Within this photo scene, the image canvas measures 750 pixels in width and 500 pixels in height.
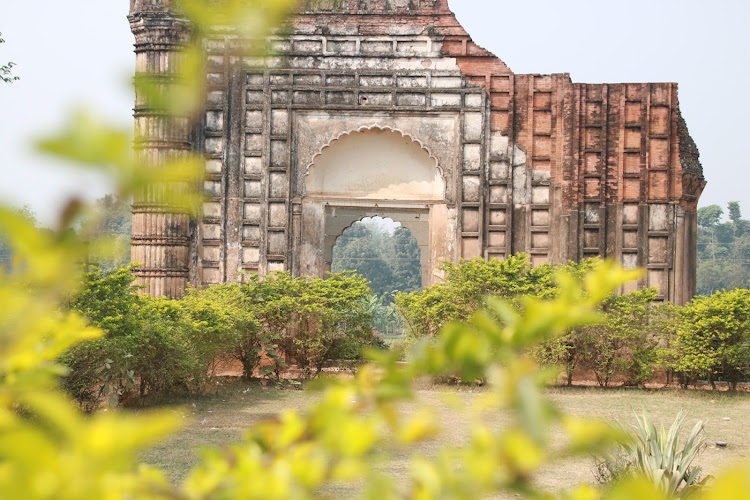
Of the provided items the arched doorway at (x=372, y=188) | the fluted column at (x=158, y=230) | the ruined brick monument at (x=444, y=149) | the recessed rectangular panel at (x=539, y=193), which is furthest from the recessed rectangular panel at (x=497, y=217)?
the fluted column at (x=158, y=230)

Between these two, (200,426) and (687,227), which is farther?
(687,227)

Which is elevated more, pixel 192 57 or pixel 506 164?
pixel 506 164

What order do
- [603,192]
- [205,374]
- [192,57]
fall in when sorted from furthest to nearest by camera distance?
[603,192], [205,374], [192,57]

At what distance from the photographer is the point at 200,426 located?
7.96 m

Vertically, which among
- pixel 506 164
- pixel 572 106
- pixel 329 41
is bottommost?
pixel 506 164

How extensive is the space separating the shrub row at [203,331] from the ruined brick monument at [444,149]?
1072 mm

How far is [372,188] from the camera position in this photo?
13.9 metres

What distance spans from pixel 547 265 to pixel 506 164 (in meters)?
1.92

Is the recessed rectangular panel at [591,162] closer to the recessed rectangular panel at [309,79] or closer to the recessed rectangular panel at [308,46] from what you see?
the recessed rectangular panel at [309,79]

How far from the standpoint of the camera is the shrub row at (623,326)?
443 inches

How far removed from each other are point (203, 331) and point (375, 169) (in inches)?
197

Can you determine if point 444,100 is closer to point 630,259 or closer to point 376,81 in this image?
point 376,81

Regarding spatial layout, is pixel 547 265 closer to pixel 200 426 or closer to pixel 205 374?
pixel 205 374

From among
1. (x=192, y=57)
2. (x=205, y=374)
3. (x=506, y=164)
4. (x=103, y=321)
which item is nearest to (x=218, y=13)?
(x=192, y=57)
